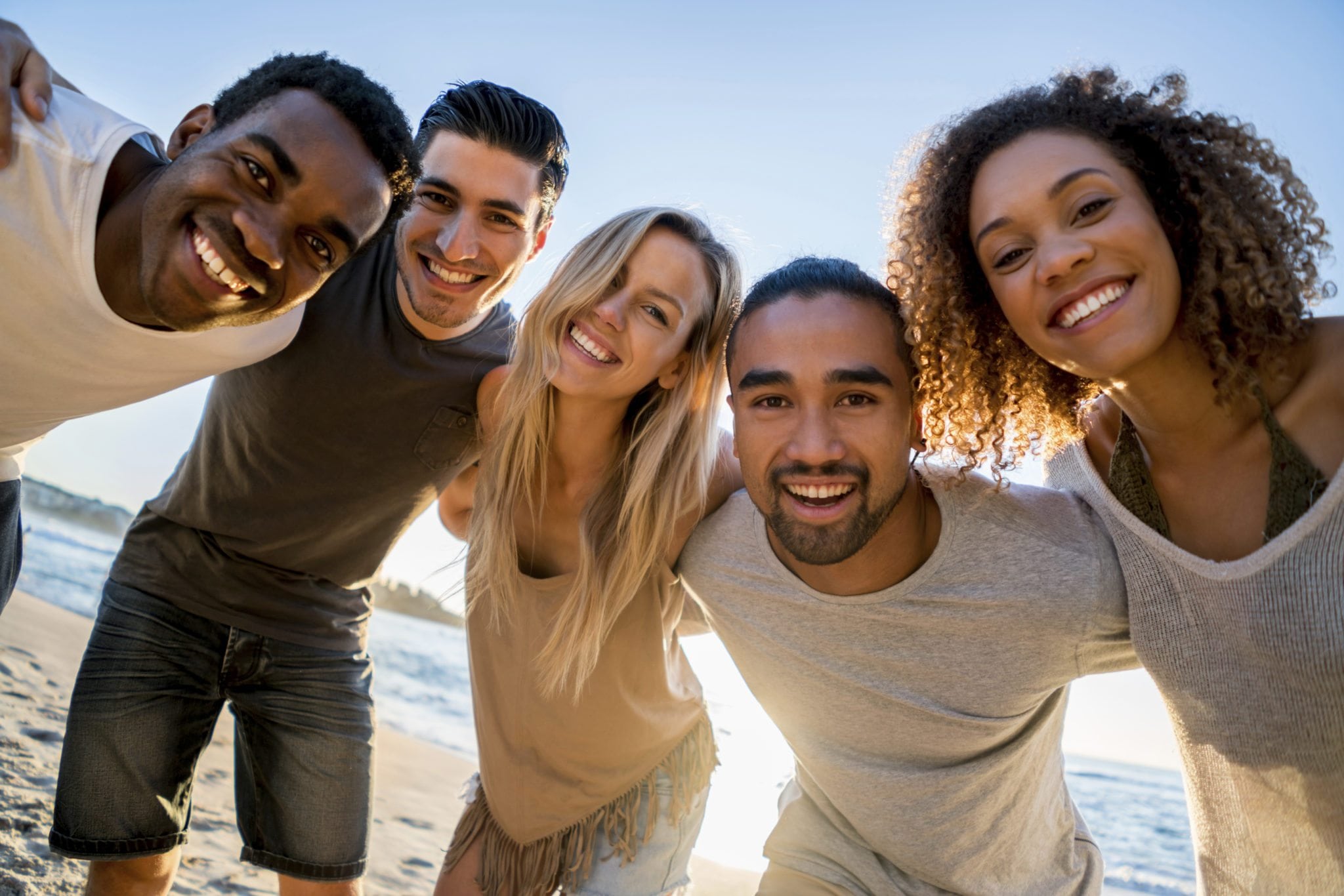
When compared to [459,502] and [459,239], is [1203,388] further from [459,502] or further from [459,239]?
[459,502]

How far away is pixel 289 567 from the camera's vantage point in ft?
12.0

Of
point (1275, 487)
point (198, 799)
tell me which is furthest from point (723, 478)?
point (198, 799)

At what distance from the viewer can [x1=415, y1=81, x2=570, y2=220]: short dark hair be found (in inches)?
156

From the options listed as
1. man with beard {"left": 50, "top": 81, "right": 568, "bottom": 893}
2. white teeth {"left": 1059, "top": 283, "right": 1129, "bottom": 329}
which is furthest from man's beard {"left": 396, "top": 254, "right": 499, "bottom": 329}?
white teeth {"left": 1059, "top": 283, "right": 1129, "bottom": 329}

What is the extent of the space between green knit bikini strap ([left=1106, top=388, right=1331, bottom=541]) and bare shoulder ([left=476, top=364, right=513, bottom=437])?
7.98ft

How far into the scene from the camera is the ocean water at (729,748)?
8266mm

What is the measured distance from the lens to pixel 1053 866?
3352 millimetres

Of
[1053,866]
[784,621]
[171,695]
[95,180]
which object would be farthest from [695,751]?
[95,180]

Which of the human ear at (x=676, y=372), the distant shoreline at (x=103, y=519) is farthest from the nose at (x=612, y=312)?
the distant shoreline at (x=103, y=519)

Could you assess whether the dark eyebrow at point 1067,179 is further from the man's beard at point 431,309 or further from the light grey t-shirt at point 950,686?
the man's beard at point 431,309

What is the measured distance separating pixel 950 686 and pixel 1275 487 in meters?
1.16

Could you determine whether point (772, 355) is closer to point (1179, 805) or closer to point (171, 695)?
point (171, 695)

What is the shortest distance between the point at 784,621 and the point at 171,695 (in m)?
2.38

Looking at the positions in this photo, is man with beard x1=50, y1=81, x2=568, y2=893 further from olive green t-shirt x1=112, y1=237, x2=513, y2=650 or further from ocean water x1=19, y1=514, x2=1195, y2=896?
ocean water x1=19, y1=514, x2=1195, y2=896
